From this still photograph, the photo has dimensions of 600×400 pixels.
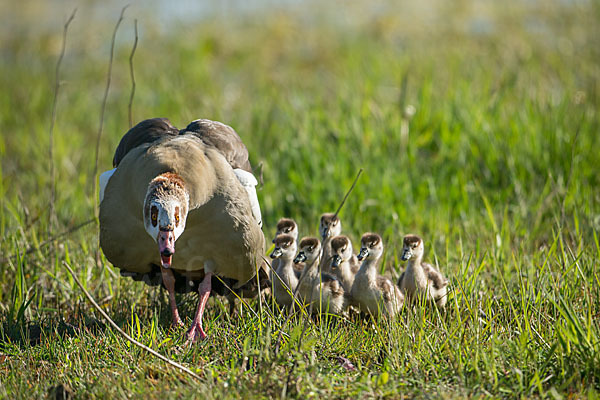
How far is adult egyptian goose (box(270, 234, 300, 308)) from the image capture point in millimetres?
4316

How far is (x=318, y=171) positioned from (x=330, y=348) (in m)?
2.79

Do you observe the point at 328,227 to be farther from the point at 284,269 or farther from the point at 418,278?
the point at 418,278

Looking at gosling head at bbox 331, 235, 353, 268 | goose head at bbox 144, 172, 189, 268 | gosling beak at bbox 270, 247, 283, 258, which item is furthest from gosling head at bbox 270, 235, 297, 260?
goose head at bbox 144, 172, 189, 268

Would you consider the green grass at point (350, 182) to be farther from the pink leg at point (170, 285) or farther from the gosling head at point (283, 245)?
the gosling head at point (283, 245)

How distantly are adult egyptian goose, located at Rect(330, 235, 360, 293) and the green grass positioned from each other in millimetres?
341

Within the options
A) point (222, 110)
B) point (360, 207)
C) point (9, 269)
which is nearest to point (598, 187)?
point (360, 207)

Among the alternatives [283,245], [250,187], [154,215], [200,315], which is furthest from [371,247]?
[154,215]

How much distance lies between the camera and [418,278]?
432 centimetres

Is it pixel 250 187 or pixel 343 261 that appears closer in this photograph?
pixel 250 187

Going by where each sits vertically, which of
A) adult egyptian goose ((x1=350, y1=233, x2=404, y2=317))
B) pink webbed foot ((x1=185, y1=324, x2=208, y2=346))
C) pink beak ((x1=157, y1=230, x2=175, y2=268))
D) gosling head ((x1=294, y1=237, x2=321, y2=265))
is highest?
pink beak ((x1=157, y1=230, x2=175, y2=268))

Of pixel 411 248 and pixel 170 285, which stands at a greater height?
pixel 411 248

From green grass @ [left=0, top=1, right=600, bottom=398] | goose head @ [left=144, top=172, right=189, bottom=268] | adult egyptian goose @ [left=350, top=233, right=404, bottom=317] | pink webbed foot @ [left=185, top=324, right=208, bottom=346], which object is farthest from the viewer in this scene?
adult egyptian goose @ [left=350, top=233, right=404, bottom=317]

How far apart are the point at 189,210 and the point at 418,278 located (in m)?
1.51

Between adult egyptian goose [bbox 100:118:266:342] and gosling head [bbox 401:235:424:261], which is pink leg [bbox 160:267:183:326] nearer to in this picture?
adult egyptian goose [bbox 100:118:266:342]
